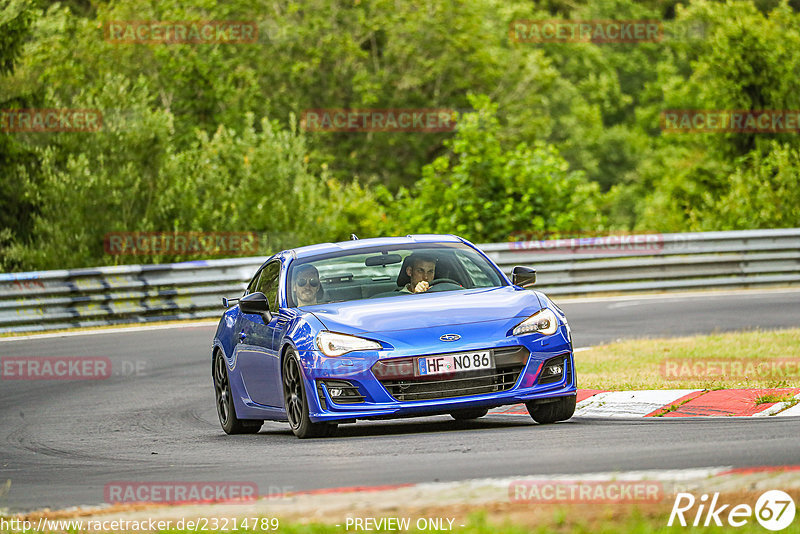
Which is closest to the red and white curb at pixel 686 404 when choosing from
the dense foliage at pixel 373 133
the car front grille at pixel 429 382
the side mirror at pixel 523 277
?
the side mirror at pixel 523 277

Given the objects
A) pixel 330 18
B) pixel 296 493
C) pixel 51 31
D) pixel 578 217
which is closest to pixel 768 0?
pixel 330 18

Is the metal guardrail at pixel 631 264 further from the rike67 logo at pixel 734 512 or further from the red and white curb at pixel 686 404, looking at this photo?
the rike67 logo at pixel 734 512

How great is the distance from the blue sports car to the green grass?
1.95m

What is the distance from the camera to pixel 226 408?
37.8ft

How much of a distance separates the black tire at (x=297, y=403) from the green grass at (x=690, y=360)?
3.00 m

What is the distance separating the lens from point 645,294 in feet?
81.2

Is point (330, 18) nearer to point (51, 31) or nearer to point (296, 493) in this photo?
point (51, 31)

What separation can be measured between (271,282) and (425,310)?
6.71 ft

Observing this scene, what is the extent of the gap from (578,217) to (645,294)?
532 cm

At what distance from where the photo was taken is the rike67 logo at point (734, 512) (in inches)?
207

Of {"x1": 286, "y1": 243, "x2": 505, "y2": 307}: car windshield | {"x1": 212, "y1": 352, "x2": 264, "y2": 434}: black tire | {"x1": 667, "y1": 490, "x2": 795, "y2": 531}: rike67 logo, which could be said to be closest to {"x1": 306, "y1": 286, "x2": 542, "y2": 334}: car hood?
{"x1": 286, "y1": 243, "x2": 505, "y2": 307}: car windshield

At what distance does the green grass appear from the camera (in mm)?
→ 11484

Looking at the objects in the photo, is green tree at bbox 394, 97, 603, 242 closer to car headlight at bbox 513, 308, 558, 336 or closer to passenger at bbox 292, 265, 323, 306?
passenger at bbox 292, 265, 323, 306

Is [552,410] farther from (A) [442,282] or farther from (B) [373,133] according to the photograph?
(B) [373,133]
